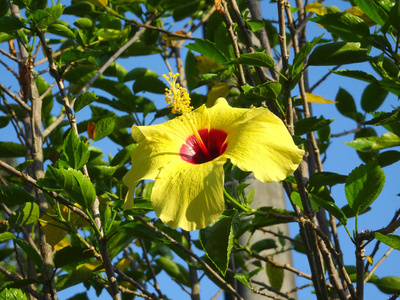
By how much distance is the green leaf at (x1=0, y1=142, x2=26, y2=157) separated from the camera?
7.51 feet

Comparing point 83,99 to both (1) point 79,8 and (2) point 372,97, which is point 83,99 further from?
Answer: (2) point 372,97

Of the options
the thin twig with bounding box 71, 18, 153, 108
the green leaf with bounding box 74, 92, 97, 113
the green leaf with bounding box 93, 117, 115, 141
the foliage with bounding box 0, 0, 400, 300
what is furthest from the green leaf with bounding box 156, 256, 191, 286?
the green leaf with bounding box 74, 92, 97, 113

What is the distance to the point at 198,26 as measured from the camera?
291cm

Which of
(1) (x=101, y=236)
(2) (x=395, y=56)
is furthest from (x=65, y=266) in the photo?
(2) (x=395, y=56)

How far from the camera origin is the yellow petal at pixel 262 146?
44.8 inches

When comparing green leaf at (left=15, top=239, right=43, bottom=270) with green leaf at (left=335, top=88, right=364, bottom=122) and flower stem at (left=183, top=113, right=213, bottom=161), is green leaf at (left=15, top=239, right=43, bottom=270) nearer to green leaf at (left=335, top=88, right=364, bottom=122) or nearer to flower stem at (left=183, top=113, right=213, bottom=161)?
flower stem at (left=183, top=113, right=213, bottom=161)

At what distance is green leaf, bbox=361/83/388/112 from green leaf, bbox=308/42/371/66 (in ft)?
2.16

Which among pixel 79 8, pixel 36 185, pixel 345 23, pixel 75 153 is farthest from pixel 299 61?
pixel 79 8

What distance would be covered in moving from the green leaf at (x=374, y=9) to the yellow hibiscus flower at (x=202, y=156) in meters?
0.46

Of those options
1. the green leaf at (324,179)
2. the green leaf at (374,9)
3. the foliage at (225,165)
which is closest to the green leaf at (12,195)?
the foliage at (225,165)

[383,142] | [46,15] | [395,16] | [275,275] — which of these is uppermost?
[46,15]

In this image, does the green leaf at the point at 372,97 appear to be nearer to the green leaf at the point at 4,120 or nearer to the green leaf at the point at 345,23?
the green leaf at the point at 345,23

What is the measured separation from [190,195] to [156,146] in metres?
0.25

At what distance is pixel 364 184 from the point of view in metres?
1.35
